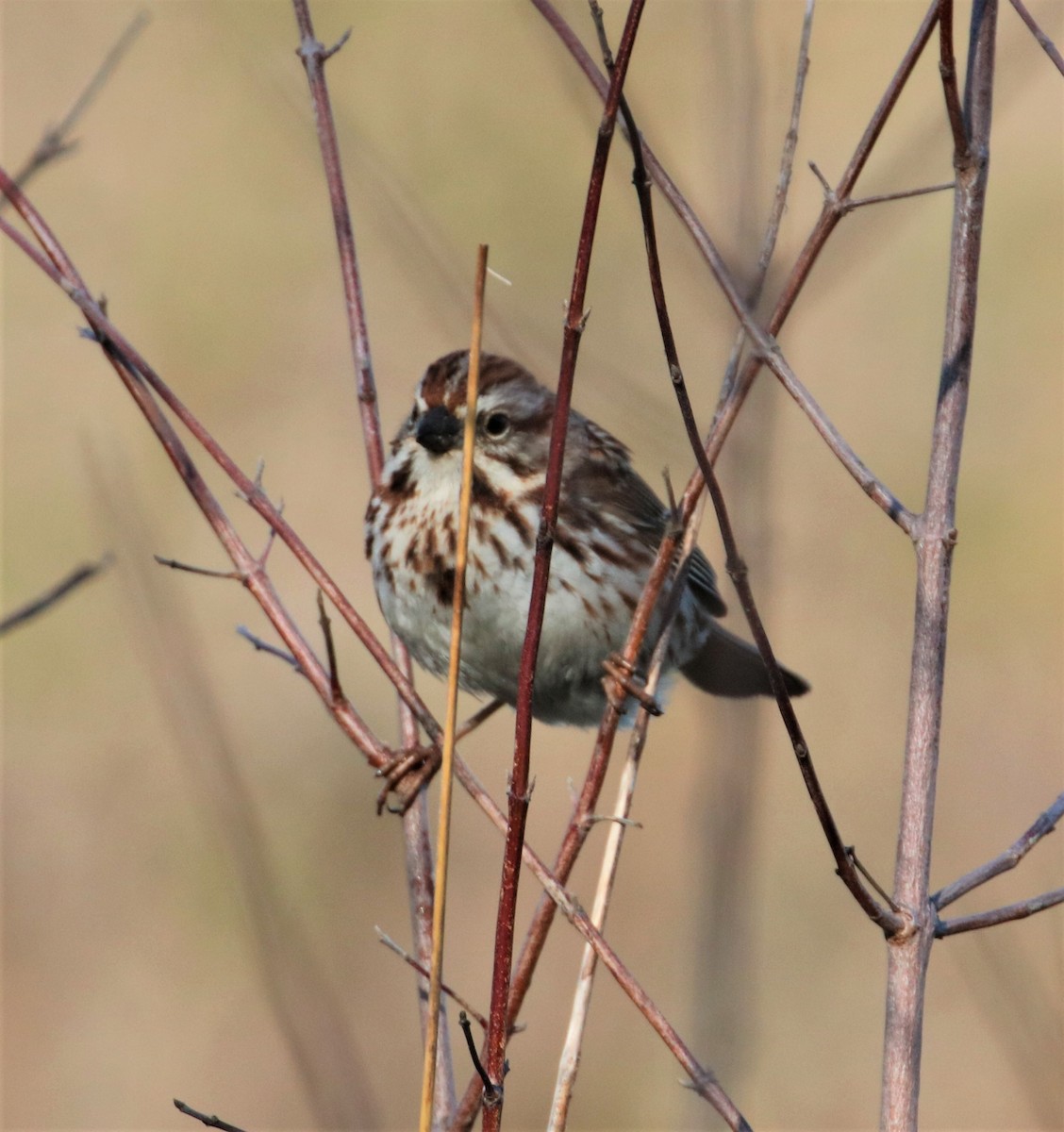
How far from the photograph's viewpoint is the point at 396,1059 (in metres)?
5.55

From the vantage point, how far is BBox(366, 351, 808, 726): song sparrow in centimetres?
337

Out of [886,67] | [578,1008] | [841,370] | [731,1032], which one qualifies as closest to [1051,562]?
[841,370]

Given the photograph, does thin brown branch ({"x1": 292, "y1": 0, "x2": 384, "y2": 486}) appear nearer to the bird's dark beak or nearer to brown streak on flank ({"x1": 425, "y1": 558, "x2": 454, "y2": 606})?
the bird's dark beak

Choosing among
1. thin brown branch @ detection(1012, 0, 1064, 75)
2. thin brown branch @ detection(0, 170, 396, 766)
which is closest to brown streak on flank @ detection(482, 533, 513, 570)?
thin brown branch @ detection(0, 170, 396, 766)

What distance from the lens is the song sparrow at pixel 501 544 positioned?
11.0 ft

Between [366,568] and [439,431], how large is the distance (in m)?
4.02

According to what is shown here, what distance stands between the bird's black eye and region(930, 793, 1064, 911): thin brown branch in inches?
66.8

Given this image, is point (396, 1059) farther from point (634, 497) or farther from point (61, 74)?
point (61, 74)

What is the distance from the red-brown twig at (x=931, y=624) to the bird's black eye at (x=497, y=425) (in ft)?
4.91

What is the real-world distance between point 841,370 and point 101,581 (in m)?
3.95

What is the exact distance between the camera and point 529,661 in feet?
5.99

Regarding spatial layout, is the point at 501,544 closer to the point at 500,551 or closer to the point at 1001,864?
the point at 500,551

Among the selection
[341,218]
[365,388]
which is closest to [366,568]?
[365,388]

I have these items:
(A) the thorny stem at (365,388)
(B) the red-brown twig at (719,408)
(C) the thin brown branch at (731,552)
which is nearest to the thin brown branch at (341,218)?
(A) the thorny stem at (365,388)
